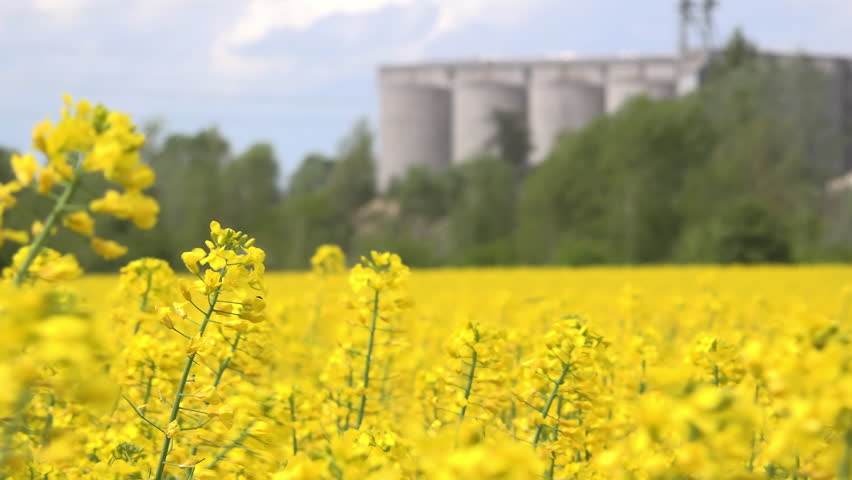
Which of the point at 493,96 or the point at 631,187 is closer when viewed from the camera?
the point at 631,187

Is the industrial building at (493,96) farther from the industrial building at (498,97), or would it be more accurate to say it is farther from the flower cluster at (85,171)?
the flower cluster at (85,171)

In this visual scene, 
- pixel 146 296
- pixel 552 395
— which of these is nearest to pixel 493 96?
pixel 146 296

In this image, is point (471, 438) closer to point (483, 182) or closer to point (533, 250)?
point (533, 250)

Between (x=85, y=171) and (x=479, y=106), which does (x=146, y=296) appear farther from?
(x=479, y=106)

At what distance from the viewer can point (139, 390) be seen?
12.5 feet

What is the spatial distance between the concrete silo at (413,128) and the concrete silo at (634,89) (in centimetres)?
987

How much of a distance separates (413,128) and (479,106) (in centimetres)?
438

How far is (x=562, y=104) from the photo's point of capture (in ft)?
201

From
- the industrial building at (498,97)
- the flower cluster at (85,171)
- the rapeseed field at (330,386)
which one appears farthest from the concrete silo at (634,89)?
the flower cluster at (85,171)

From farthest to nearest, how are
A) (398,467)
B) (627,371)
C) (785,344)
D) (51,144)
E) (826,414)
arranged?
(627,371), (398,467), (51,144), (785,344), (826,414)

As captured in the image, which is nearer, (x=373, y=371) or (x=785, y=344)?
(x=785, y=344)

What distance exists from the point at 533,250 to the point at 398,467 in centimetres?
4072

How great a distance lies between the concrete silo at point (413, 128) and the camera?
2452 inches

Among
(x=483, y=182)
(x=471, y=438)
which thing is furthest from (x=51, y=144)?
(x=483, y=182)
